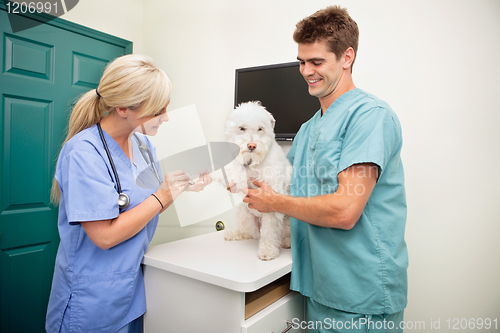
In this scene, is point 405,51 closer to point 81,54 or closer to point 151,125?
point 151,125

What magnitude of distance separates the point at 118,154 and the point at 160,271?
466 mm

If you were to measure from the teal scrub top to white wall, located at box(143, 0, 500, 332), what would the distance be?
54cm

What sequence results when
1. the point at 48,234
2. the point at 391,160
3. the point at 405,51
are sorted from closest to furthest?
the point at 391,160 < the point at 405,51 < the point at 48,234

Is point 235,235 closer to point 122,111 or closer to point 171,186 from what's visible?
point 171,186

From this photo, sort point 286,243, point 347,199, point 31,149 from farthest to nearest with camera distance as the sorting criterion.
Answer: point 31,149 < point 286,243 < point 347,199

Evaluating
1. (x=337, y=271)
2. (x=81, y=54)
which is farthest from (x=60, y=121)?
(x=337, y=271)

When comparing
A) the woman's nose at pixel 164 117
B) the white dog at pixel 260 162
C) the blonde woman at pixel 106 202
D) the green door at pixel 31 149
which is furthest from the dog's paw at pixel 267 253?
the green door at pixel 31 149

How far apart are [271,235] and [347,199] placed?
17.3 inches

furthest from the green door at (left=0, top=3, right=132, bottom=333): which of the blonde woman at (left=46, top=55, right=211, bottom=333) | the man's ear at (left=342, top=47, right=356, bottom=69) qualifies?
the man's ear at (left=342, top=47, right=356, bottom=69)

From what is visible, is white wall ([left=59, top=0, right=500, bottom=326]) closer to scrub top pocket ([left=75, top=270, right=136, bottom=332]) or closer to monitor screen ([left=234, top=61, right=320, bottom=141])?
monitor screen ([left=234, top=61, right=320, bottom=141])

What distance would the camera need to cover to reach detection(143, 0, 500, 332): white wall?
48.4 inches

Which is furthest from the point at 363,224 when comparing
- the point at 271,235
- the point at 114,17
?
the point at 114,17

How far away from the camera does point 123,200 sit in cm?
96

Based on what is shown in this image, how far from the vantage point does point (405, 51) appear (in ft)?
4.59
